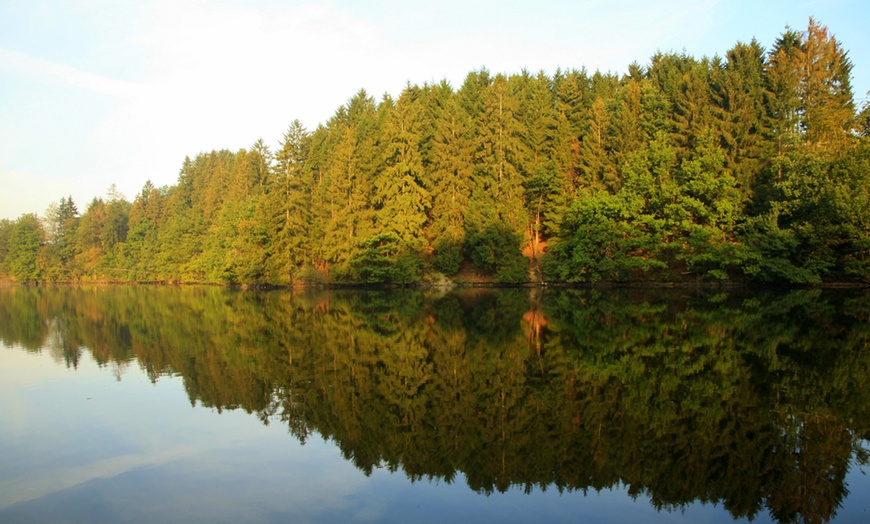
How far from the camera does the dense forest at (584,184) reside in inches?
1315

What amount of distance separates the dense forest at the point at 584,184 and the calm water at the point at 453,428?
18.8 m

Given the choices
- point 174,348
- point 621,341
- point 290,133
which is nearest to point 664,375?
point 621,341

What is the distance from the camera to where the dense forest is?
110 ft

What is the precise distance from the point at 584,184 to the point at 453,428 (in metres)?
39.6

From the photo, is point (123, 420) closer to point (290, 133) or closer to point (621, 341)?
point (621, 341)

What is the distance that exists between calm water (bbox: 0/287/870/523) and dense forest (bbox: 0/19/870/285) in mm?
18793

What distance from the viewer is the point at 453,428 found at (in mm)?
8250

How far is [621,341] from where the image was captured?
14906 mm

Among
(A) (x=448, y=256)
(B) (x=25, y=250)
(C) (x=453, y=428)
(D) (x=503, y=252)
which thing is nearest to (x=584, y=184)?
(D) (x=503, y=252)

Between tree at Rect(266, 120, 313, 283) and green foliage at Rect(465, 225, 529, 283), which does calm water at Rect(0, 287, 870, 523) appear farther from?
tree at Rect(266, 120, 313, 283)

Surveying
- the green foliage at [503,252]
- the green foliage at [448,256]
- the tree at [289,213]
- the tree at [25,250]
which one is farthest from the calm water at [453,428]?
A: the tree at [25,250]

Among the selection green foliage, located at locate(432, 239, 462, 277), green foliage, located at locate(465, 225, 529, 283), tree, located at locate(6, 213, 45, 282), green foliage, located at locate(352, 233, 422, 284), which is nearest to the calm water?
green foliage, located at locate(465, 225, 529, 283)

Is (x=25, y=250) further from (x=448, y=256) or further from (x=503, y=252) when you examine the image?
(x=503, y=252)

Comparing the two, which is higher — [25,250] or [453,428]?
[25,250]
